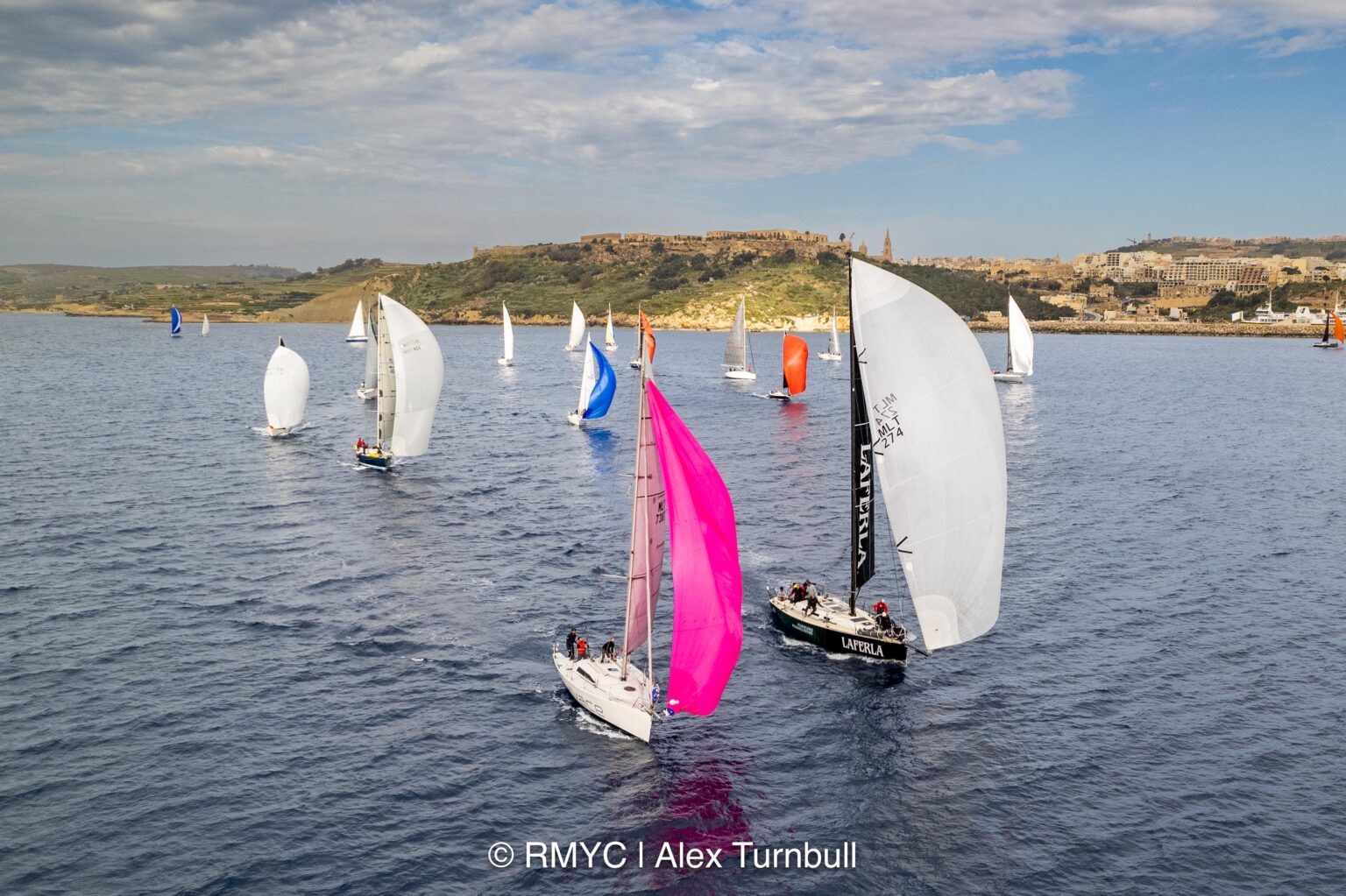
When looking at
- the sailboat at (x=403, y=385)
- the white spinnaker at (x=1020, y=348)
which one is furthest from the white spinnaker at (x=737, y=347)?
the sailboat at (x=403, y=385)

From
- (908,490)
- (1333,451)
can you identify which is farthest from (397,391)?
(1333,451)

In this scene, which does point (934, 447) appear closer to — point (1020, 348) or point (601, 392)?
point (601, 392)

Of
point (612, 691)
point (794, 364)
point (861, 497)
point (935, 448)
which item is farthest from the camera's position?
point (794, 364)

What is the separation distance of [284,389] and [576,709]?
7305 centimetres

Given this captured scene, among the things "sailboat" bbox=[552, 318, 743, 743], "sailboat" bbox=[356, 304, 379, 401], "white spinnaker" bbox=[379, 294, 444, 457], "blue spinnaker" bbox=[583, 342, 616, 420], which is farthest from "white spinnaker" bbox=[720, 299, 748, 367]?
"sailboat" bbox=[552, 318, 743, 743]

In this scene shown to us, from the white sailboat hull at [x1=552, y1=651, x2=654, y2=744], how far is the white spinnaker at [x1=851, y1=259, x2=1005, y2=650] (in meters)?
12.6

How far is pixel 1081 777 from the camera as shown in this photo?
3622 centimetres

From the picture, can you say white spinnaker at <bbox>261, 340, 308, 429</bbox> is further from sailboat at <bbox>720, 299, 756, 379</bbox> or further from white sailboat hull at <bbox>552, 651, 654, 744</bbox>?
sailboat at <bbox>720, 299, 756, 379</bbox>

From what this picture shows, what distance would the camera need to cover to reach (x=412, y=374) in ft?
267

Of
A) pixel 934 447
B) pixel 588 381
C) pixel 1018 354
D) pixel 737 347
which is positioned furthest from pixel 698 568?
pixel 1018 354

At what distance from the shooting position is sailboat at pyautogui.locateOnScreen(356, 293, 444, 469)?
8031 centimetres

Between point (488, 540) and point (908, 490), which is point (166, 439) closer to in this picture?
point (488, 540)

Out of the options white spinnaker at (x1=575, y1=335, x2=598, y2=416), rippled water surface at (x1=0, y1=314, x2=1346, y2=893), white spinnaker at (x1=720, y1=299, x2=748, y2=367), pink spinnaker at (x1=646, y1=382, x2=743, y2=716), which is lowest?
rippled water surface at (x1=0, y1=314, x2=1346, y2=893)

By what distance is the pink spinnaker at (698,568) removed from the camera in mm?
36562
